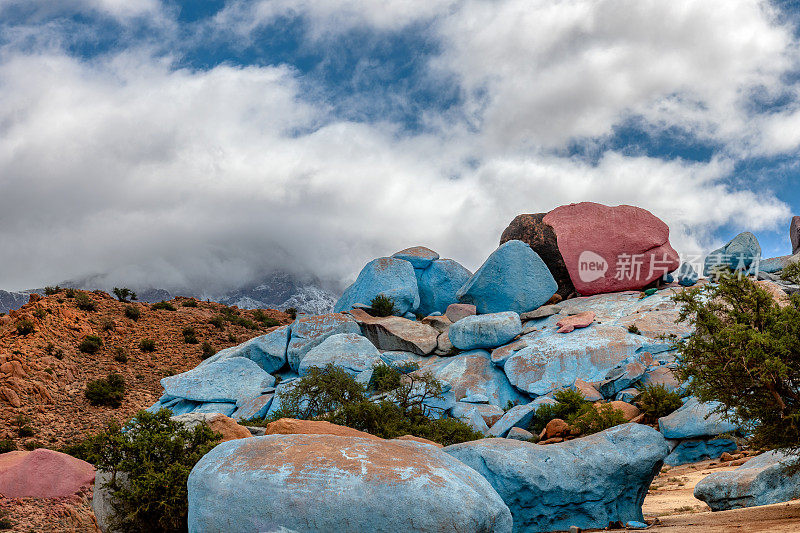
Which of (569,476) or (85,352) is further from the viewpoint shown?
(85,352)

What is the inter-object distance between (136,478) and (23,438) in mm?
18229

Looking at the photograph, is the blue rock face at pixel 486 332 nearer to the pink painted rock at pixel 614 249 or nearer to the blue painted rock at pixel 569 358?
the blue painted rock at pixel 569 358

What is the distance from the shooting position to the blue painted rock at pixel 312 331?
24875 millimetres

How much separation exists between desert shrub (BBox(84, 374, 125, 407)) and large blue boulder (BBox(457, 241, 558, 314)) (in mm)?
17667

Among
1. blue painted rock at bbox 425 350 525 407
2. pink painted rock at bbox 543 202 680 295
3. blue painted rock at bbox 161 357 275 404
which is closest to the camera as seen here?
blue painted rock at bbox 425 350 525 407

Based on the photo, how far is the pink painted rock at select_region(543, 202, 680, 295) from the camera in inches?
1091

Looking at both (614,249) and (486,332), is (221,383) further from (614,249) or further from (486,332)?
(614,249)

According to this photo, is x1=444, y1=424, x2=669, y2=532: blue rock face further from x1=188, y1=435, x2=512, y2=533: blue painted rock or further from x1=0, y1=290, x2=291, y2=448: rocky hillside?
x1=0, y1=290, x2=291, y2=448: rocky hillside

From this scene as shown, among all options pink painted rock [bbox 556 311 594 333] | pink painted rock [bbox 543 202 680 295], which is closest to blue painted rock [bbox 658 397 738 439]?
pink painted rock [bbox 556 311 594 333]

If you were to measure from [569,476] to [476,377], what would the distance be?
42.0 feet

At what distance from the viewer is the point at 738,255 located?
29.0m

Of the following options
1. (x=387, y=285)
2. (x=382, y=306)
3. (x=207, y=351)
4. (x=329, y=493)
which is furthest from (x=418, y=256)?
(x=329, y=493)

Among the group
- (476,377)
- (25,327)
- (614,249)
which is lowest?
(476,377)

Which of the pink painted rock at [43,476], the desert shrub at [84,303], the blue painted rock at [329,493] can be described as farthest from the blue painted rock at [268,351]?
the blue painted rock at [329,493]
